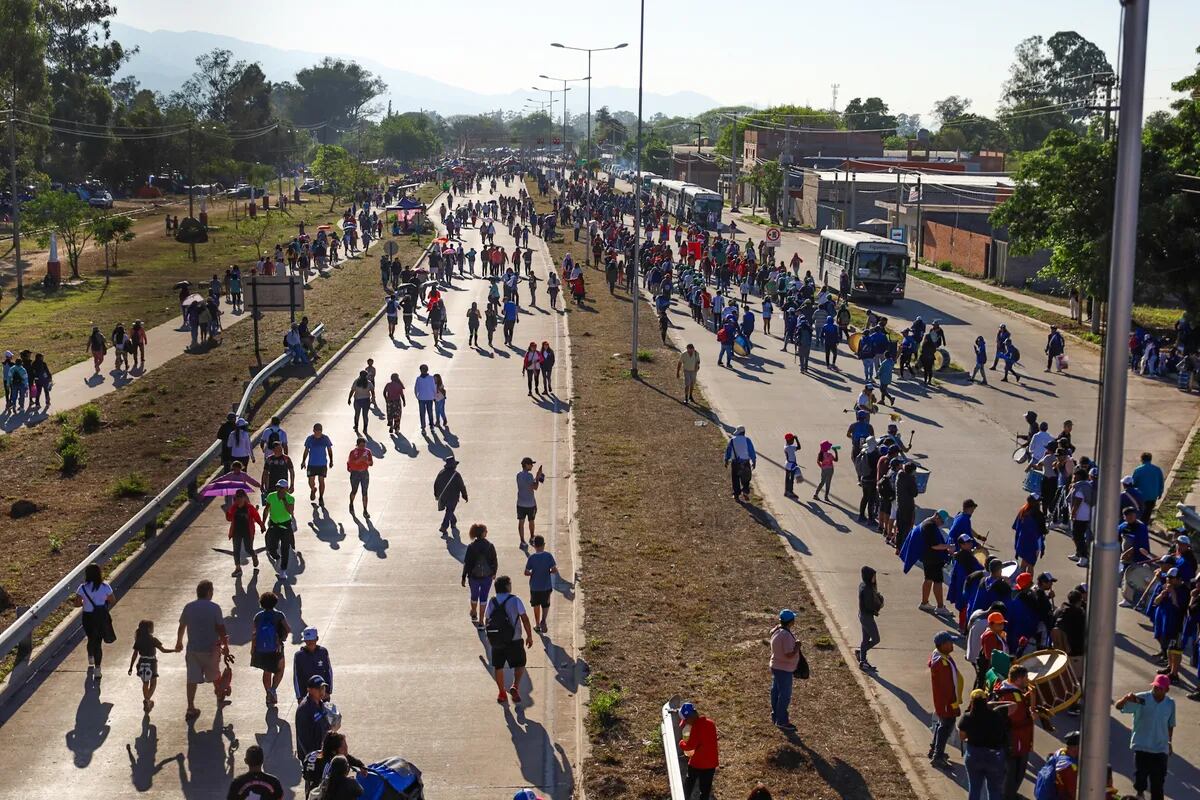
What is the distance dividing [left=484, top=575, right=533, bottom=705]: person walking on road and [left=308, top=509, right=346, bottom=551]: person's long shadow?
584 cm

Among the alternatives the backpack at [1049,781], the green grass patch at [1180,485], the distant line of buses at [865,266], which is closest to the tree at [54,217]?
the distant line of buses at [865,266]

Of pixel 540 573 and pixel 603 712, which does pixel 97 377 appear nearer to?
pixel 540 573

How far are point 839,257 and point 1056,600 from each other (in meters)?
34.4

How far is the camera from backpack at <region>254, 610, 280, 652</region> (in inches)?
484

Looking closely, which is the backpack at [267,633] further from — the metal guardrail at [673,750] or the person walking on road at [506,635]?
the metal guardrail at [673,750]

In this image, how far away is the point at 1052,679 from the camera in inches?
469

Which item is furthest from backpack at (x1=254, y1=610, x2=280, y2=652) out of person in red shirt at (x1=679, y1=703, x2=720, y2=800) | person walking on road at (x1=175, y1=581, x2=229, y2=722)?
person in red shirt at (x1=679, y1=703, x2=720, y2=800)

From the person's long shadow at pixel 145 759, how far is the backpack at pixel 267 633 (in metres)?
1.15

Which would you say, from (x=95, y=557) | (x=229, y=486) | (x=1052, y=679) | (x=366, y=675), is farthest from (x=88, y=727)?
(x=1052, y=679)

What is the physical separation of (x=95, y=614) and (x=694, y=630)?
6.10 meters

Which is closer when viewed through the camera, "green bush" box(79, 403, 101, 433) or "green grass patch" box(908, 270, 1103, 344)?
"green bush" box(79, 403, 101, 433)

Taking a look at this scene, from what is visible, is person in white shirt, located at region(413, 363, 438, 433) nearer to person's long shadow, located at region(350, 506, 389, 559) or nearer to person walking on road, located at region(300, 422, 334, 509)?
person walking on road, located at region(300, 422, 334, 509)

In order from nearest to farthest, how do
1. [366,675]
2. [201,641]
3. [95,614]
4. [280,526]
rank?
[201,641], [95,614], [366,675], [280,526]

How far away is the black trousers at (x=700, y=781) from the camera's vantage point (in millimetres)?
10203
